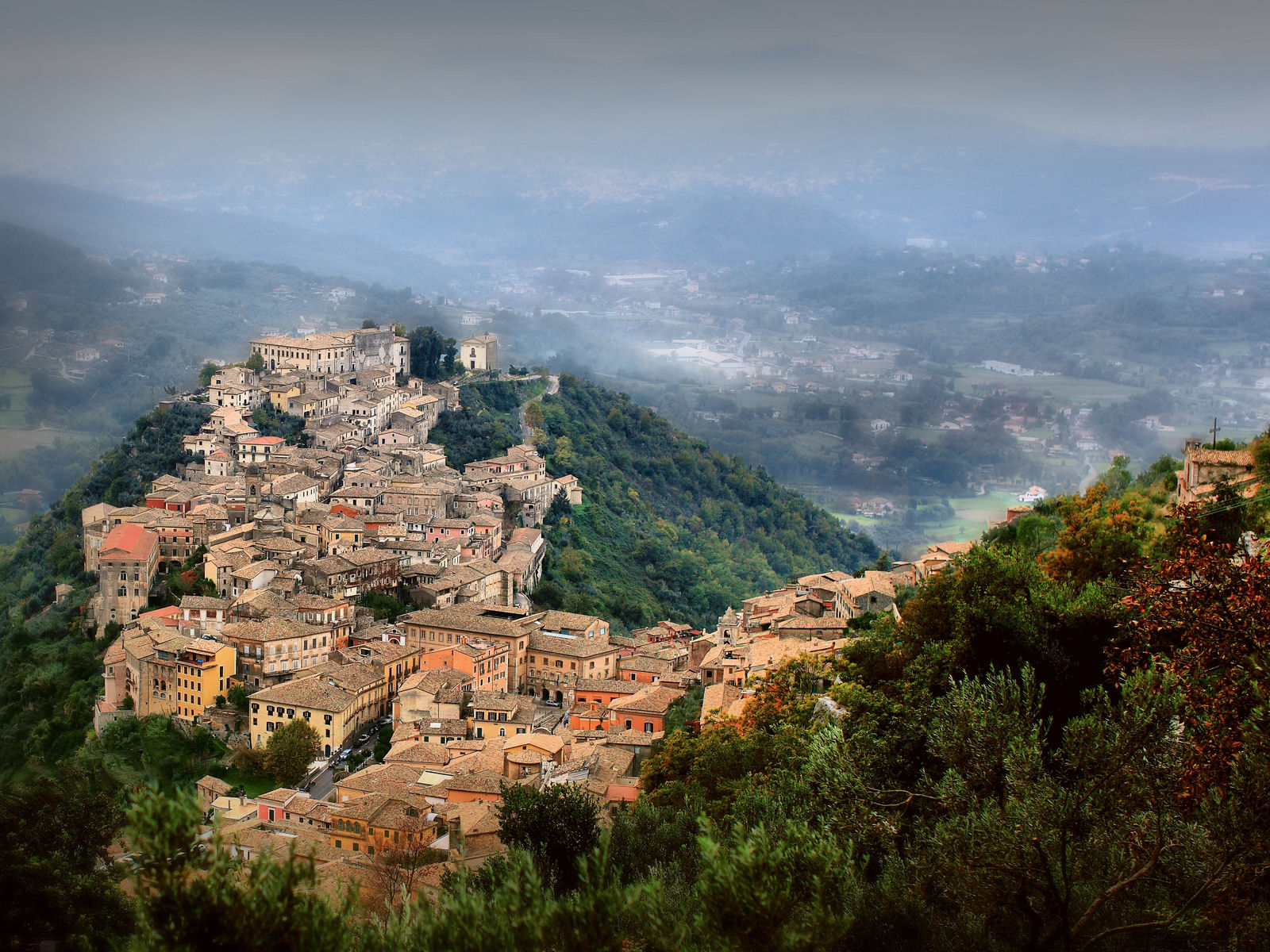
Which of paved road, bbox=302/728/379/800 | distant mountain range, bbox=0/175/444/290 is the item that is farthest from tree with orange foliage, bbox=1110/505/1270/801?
distant mountain range, bbox=0/175/444/290

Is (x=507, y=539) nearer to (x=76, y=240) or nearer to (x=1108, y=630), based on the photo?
(x=1108, y=630)

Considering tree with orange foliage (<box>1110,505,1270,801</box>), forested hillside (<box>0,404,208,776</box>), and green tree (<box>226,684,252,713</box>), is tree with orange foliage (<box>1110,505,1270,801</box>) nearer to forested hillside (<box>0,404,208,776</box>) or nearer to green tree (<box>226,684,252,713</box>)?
green tree (<box>226,684,252,713</box>)

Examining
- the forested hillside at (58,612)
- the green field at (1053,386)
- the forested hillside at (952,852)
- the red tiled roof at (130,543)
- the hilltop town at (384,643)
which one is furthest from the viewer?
the green field at (1053,386)

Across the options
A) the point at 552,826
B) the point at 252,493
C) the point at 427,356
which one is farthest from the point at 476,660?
the point at 427,356

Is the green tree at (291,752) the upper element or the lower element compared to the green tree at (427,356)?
lower

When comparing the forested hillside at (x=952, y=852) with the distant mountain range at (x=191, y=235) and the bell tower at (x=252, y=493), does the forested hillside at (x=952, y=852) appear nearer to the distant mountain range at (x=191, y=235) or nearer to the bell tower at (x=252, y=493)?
the bell tower at (x=252, y=493)

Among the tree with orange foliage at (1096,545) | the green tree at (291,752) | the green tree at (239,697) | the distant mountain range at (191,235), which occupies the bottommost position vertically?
the green tree at (291,752)

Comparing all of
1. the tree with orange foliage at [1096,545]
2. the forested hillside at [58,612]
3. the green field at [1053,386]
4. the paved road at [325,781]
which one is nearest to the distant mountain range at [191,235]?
the forested hillside at [58,612]
